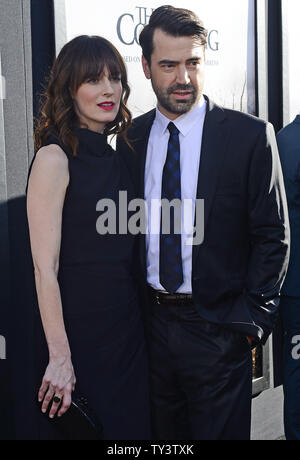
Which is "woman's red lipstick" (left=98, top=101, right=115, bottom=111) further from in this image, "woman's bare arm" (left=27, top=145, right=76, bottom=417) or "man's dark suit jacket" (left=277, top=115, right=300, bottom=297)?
"man's dark suit jacket" (left=277, top=115, right=300, bottom=297)

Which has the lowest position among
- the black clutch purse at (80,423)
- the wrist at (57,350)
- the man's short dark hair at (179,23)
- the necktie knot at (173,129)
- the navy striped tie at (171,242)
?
the black clutch purse at (80,423)

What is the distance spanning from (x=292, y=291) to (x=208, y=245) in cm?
108

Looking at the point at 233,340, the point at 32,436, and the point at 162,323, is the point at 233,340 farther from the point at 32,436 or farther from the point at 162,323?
the point at 32,436

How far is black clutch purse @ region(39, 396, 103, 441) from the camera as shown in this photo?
7.48ft

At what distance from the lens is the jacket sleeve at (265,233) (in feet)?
8.42

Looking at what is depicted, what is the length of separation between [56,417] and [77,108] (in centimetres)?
126

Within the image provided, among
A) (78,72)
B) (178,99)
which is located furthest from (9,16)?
(178,99)

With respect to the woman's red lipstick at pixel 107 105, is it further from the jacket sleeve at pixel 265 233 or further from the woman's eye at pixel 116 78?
the jacket sleeve at pixel 265 233

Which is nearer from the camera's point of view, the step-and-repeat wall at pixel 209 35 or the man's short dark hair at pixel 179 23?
the man's short dark hair at pixel 179 23

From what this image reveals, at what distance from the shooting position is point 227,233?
2.60 meters

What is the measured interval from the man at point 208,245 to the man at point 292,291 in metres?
0.75

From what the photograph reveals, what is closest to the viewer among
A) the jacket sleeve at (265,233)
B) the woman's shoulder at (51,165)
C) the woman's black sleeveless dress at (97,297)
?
the woman's shoulder at (51,165)

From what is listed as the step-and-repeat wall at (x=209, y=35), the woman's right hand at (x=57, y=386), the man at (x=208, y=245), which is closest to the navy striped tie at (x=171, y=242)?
the man at (x=208, y=245)

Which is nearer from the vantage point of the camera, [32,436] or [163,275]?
[163,275]
